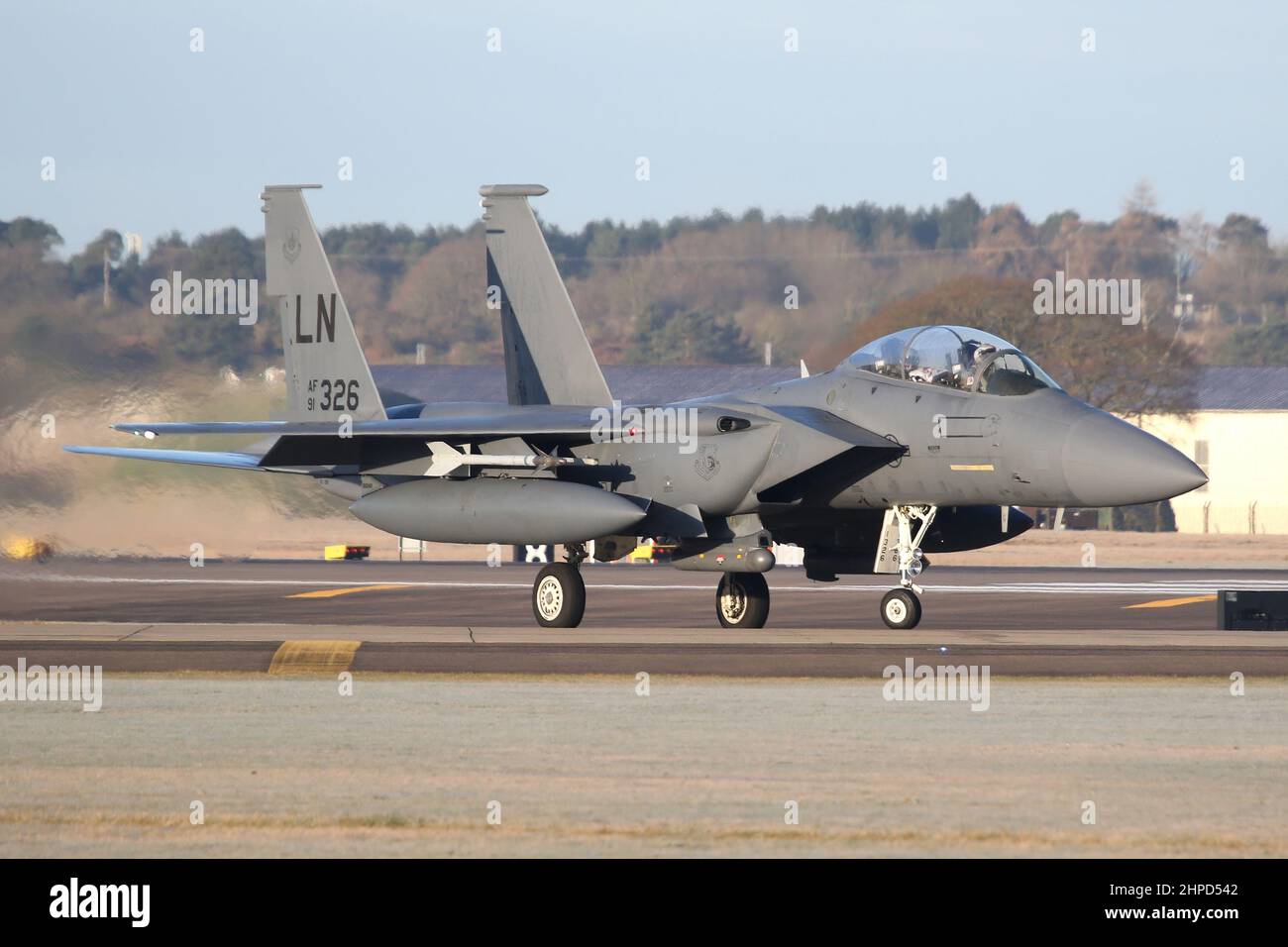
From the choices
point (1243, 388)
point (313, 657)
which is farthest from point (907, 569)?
point (1243, 388)

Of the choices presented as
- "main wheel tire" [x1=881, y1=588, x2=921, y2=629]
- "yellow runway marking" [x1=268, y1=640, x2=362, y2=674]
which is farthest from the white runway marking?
"yellow runway marking" [x1=268, y1=640, x2=362, y2=674]

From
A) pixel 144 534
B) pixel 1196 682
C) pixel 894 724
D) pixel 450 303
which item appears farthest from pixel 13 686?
pixel 450 303

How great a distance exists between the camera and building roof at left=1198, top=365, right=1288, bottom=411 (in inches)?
2613

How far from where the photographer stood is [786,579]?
32469 millimetres

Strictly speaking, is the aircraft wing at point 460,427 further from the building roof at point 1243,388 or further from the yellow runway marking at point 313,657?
the building roof at point 1243,388

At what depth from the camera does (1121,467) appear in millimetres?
16453

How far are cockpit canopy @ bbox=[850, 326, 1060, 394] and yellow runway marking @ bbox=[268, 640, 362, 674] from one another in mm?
6358

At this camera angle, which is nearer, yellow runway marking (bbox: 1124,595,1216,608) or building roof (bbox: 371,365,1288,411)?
yellow runway marking (bbox: 1124,595,1216,608)

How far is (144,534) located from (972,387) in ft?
47.0

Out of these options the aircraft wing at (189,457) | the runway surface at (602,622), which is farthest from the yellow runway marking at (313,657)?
the aircraft wing at (189,457)

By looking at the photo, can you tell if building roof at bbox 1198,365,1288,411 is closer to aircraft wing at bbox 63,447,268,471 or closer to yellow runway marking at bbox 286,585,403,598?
yellow runway marking at bbox 286,585,403,598

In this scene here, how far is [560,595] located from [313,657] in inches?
184

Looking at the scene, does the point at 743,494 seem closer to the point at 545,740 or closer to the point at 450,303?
the point at 545,740

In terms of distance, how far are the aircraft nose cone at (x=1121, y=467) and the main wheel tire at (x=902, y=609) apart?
2305 millimetres
